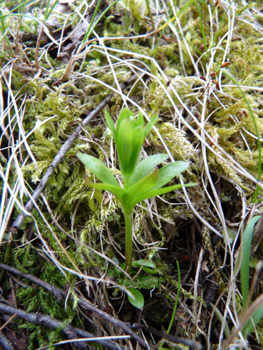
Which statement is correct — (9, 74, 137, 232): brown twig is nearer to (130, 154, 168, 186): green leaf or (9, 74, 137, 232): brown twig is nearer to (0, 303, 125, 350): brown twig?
(0, 303, 125, 350): brown twig

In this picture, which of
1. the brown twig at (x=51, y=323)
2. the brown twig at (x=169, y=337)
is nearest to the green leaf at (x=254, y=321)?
the brown twig at (x=169, y=337)

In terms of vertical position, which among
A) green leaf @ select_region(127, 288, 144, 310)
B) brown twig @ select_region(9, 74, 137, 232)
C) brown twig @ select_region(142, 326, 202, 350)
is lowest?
brown twig @ select_region(142, 326, 202, 350)

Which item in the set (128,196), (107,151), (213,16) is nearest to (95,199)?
(107,151)

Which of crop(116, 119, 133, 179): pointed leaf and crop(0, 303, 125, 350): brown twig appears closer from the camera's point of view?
crop(116, 119, 133, 179): pointed leaf

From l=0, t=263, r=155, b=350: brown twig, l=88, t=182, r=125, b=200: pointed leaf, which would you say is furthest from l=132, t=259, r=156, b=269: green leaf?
l=88, t=182, r=125, b=200: pointed leaf

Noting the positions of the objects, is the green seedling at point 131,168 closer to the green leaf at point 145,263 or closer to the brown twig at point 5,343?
the green leaf at point 145,263

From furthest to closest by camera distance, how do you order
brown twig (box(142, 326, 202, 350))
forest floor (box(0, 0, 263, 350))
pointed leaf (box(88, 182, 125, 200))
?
1. forest floor (box(0, 0, 263, 350))
2. brown twig (box(142, 326, 202, 350))
3. pointed leaf (box(88, 182, 125, 200))

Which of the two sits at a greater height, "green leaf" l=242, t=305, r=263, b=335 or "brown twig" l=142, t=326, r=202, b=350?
"green leaf" l=242, t=305, r=263, b=335
